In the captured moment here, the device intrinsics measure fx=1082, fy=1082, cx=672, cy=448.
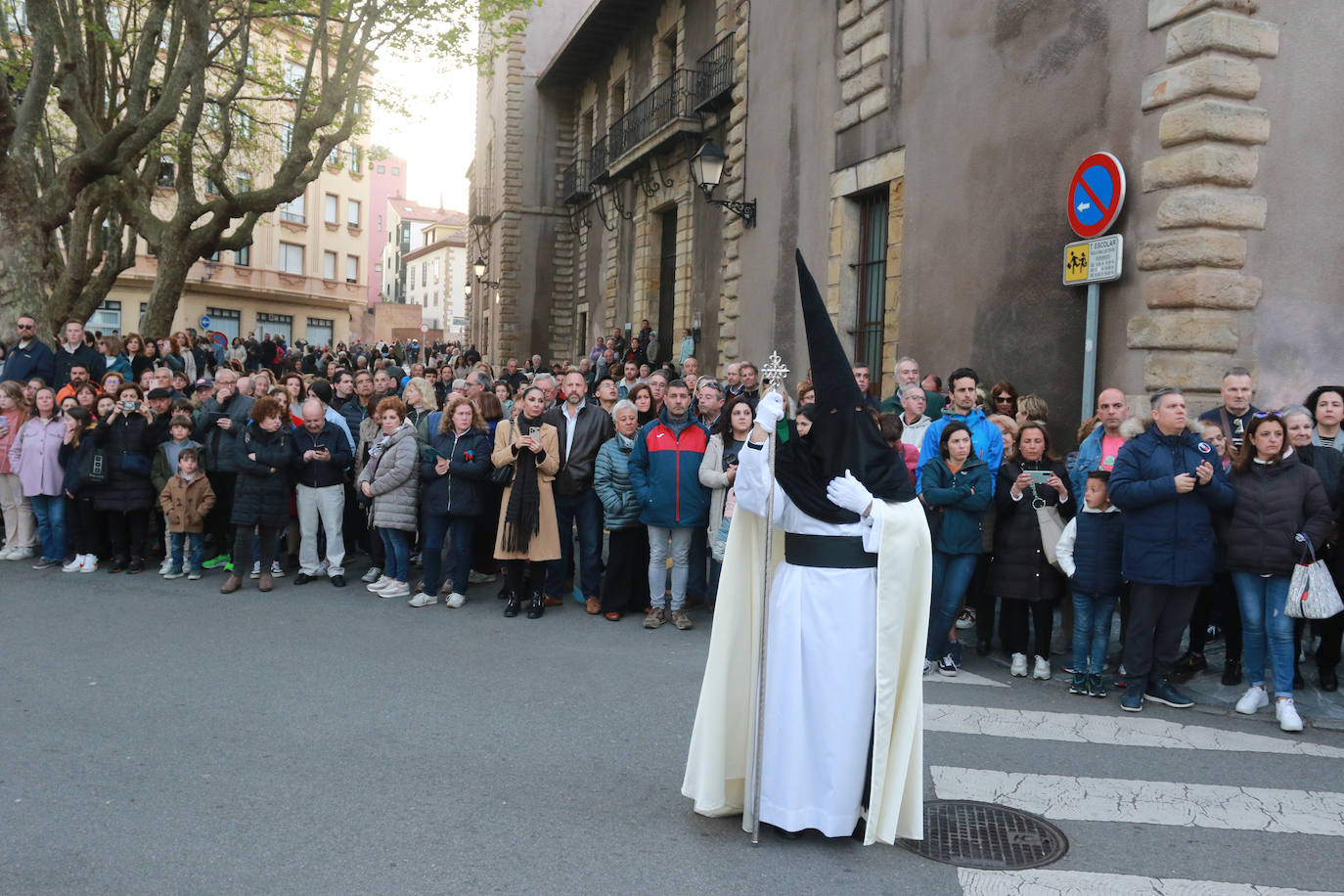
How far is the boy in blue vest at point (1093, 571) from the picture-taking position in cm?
674

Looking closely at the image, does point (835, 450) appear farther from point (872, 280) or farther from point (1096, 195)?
point (872, 280)

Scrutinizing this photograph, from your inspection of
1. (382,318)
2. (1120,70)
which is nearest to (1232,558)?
(1120,70)

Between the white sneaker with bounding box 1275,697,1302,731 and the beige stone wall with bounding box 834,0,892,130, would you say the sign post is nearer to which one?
the white sneaker with bounding box 1275,697,1302,731

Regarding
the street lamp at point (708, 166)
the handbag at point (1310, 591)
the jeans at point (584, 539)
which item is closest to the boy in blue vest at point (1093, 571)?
the handbag at point (1310, 591)

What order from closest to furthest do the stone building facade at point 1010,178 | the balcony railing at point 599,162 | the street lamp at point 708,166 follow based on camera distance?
the stone building facade at point 1010,178, the street lamp at point 708,166, the balcony railing at point 599,162

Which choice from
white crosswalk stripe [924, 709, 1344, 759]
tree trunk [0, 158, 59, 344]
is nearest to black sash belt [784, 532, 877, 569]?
white crosswalk stripe [924, 709, 1344, 759]

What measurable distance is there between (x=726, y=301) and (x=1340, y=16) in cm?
931

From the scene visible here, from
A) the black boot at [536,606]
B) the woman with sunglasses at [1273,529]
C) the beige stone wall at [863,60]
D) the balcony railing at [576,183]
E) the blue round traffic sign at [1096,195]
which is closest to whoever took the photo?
the woman with sunglasses at [1273,529]

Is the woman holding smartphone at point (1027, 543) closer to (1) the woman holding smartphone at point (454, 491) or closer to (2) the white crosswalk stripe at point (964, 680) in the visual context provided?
(2) the white crosswalk stripe at point (964, 680)

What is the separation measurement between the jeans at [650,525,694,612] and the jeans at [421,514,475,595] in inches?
63.9

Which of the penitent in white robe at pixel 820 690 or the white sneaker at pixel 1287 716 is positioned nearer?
the penitent in white robe at pixel 820 690

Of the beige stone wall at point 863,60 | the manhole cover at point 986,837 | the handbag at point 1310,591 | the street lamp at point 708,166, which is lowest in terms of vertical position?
the manhole cover at point 986,837

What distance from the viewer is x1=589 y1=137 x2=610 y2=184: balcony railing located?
2434 centimetres

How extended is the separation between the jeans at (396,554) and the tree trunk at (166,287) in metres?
9.77
